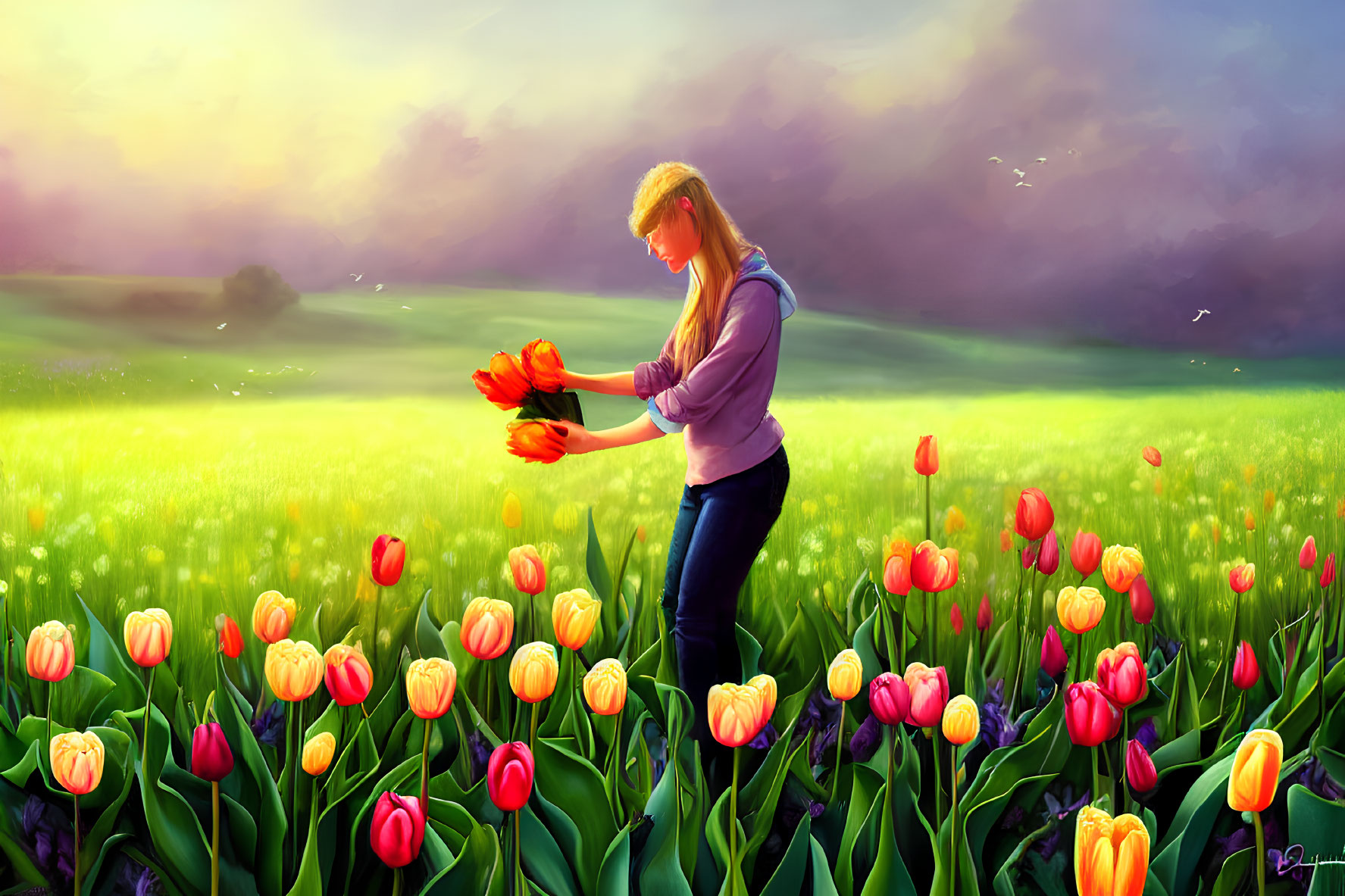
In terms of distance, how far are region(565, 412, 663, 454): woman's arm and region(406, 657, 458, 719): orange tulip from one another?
792 mm

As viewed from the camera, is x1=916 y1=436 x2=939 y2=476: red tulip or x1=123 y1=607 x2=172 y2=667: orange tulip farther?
x1=916 y1=436 x2=939 y2=476: red tulip

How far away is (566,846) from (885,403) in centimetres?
286

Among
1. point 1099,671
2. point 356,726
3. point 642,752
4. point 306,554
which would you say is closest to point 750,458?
point 642,752

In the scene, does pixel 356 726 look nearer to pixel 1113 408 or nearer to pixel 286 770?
pixel 286 770

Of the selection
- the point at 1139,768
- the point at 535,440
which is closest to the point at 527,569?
the point at 535,440

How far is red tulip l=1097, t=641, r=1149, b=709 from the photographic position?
1707 mm

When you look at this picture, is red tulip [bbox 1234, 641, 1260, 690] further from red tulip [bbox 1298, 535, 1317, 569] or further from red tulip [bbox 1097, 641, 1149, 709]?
red tulip [bbox 1298, 535, 1317, 569]

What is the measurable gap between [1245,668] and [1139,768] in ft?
2.26

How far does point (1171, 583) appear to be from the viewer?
3.15 meters

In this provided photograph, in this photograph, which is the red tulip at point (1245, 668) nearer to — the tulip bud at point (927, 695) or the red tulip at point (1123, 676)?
the red tulip at point (1123, 676)

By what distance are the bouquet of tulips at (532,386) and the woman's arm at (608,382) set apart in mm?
89

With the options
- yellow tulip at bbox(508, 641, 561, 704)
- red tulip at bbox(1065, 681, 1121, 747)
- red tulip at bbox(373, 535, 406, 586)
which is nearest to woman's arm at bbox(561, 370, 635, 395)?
red tulip at bbox(373, 535, 406, 586)

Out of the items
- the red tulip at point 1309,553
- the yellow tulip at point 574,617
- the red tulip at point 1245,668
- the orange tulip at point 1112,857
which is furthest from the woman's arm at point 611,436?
the red tulip at point 1309,553

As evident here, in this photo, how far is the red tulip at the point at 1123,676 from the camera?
Result: 1.71 m
